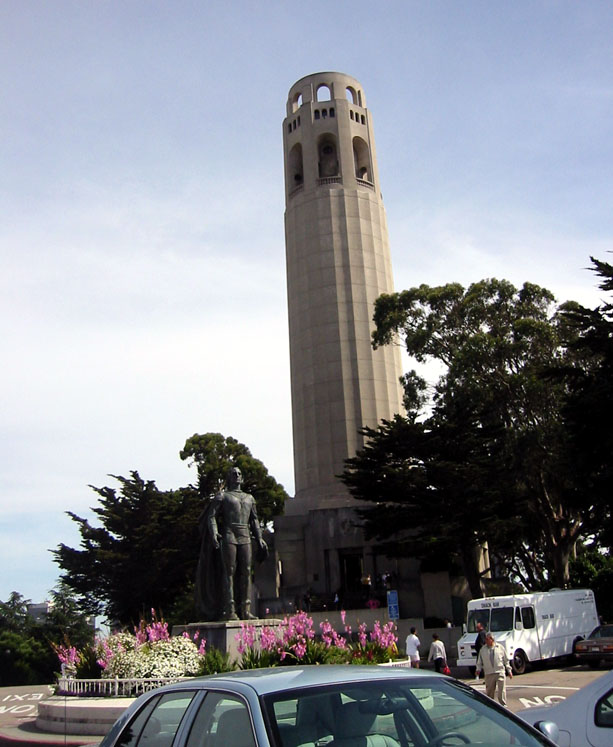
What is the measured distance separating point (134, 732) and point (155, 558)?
122 feet

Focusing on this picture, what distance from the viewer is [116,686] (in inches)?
515

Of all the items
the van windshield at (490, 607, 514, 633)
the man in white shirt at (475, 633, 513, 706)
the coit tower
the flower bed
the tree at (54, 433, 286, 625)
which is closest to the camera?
the flower bed

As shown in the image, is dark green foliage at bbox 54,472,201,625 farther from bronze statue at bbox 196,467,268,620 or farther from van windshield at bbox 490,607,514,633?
bronze statue at bbox 196,467,268,620

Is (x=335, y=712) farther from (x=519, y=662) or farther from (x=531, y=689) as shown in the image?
(x=519, y=662)

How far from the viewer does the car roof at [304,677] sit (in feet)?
12.7

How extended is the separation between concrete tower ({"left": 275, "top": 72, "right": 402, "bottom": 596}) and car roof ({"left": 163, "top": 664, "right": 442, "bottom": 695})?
123 ft

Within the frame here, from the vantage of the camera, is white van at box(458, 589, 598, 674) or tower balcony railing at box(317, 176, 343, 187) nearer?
white van at box(458, 589, 598, 674)

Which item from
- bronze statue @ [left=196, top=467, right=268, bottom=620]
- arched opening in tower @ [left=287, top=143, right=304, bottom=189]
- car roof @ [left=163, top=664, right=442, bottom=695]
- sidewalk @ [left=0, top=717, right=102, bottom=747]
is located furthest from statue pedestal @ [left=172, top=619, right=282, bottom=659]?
arched opening in tower @ [left=287, top=143, right=304, bottom=189]

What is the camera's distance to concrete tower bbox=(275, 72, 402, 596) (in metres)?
42.3

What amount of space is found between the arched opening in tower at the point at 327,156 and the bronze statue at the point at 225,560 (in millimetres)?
38181

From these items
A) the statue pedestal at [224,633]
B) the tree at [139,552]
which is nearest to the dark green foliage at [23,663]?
the tree at [139,552]

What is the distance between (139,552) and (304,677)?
3934 cm

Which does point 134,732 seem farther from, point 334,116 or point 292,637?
point 334,116

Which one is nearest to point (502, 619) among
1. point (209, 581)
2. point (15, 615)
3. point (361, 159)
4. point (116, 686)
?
point (209, 581)
